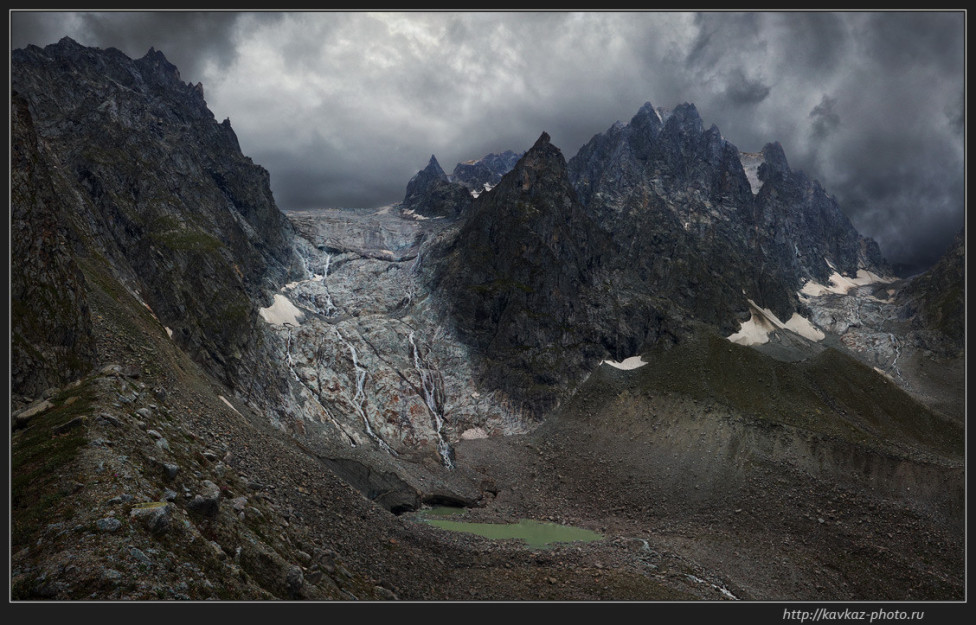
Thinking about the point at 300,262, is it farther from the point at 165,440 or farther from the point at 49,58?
the point at 165,440

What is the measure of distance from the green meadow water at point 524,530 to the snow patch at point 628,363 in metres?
59.4

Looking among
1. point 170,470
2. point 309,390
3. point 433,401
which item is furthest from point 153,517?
point 433,401

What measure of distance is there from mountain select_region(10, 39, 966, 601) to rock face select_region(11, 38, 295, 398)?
639mm

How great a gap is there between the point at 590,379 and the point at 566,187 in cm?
7079

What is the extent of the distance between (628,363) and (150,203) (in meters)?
113

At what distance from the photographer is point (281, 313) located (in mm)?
118875

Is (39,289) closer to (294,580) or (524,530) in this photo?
(294,580)

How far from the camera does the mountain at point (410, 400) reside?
17938mm

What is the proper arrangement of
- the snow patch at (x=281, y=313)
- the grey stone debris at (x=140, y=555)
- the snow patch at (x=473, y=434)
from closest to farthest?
the grey stone debris at (x=140, y=555) → the snow patch at (x=473, y=434) → the snow patch at (x=281, y=313)

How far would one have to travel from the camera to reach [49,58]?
130 metres

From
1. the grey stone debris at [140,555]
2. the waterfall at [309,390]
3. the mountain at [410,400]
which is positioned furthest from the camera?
the waterfall at [309,390]

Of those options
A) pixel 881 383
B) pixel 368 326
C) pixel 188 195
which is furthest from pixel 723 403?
pixel 188 195

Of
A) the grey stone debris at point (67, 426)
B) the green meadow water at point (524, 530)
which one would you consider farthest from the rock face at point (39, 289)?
the green meadow water at point (524, 530)

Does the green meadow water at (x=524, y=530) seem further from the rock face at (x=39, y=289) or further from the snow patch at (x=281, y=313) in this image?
the snow patch at (x=281, y=313)
